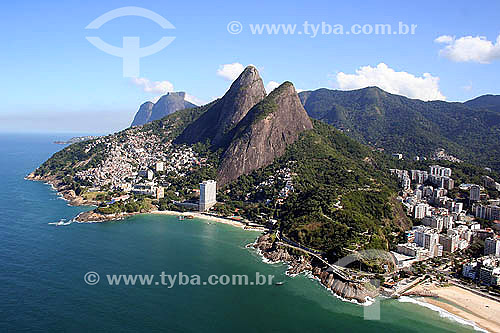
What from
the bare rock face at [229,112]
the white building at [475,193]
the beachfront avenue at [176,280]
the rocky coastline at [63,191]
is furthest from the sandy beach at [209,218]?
the white building at [475,193]

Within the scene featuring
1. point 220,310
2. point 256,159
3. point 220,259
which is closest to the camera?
point 220,310

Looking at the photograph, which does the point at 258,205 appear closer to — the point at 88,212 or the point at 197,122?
the point at 88,212

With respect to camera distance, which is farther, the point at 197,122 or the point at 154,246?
the point at 197,122

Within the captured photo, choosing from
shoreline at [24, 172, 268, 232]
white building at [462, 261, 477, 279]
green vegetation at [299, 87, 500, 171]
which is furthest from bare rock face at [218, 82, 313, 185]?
white building at [462, 261, 477, 279]

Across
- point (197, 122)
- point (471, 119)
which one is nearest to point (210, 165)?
point (197, 122)

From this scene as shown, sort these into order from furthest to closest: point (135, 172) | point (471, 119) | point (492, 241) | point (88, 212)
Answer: point (471, 119), point (135, 172), point (88, 212), point (492, 241)

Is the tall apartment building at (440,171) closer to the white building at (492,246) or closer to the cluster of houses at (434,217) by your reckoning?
the cluster of houses at (434,217)

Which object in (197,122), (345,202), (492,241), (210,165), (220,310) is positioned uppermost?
(197,122)

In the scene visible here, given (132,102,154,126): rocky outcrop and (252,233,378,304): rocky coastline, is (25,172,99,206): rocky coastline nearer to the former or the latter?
(252,233,378,304): rocky coastline
